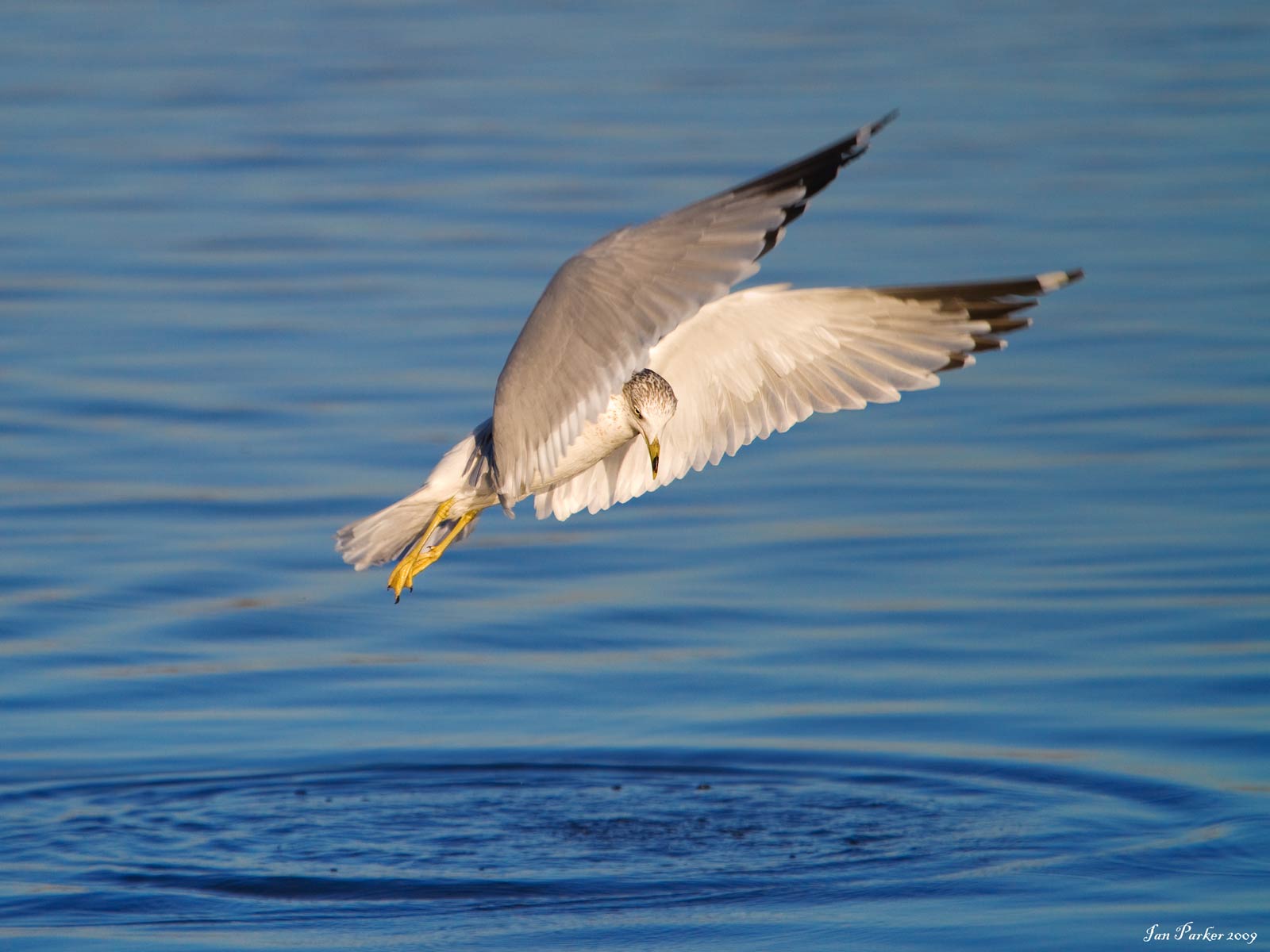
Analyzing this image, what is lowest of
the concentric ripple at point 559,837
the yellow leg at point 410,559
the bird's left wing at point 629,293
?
the concentric ripple at point 559,837

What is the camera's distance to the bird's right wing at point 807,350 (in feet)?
24.0

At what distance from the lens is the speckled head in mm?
7004

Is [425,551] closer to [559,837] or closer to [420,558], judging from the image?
[420,558]

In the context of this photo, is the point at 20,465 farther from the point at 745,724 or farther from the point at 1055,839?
the point at 1055,839

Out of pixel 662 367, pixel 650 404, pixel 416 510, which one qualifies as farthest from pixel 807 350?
pixel 416 510

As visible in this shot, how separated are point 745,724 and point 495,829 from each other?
4.15ft

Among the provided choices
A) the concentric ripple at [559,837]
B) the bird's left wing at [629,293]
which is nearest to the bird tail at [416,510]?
the bird's left wing at [629,293]

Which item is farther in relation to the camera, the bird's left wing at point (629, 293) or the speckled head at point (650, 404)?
the speckled head at point (650, 404)

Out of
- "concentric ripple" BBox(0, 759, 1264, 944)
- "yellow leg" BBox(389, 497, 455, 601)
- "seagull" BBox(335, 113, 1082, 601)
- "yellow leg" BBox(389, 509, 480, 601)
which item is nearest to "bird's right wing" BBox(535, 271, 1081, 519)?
"seagull" BBox(335, 113, 1082, 601)

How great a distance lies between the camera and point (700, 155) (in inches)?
687

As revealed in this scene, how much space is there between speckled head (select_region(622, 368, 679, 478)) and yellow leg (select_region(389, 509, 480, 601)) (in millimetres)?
828

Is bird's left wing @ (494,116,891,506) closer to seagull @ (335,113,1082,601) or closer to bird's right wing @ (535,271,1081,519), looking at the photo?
seagull @ (335,113,1082,601)

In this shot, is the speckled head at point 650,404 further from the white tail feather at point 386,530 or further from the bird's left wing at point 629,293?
the white tail feather at point 386,530

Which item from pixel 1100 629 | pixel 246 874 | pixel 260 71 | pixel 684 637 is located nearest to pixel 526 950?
pixel 246 874
